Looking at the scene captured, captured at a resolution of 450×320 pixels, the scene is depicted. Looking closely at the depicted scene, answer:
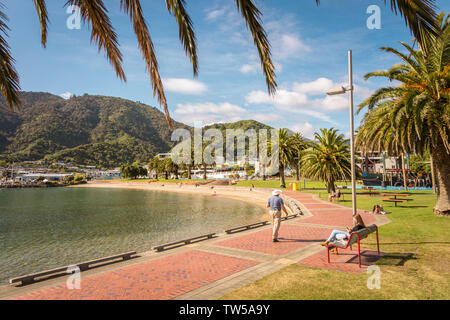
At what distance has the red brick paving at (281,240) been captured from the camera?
29.0 feet

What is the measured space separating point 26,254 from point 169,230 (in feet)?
25.7

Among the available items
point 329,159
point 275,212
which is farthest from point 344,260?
point 329,159

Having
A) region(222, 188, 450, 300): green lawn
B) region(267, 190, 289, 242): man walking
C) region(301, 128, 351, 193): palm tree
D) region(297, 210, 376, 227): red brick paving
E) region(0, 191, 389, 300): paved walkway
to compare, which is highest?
region(301, 128, 351, 193): palm tree

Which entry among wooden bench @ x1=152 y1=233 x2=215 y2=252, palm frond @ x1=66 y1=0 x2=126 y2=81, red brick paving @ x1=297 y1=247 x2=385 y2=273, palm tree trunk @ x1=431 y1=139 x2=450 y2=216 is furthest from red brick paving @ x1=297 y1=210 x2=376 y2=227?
palm frond @ x1=66 y1=0 x2=126 y2=81

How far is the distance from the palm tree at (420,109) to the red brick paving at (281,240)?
556 cm

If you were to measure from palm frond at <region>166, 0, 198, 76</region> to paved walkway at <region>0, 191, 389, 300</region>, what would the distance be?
4286mm

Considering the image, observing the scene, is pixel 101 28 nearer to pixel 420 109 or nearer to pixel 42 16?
pixel 42 16

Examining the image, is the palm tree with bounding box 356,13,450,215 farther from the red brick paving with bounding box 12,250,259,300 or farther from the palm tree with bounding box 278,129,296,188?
the palm tree with bounding box 278,129,296,188

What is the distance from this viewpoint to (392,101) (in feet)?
43.9

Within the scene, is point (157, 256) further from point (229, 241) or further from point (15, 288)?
point (15, 288)

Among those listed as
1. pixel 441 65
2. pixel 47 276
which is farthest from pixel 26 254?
pixel 441 65

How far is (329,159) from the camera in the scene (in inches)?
1032

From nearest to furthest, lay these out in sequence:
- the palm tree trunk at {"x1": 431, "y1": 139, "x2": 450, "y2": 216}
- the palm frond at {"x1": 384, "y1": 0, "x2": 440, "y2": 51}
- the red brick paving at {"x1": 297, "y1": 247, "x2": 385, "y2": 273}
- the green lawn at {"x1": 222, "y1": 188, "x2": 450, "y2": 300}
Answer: the palm frond at {"x1": 384, "y1": 0, "x2": 440, "y2": 51} < the green lawn at {"x1": 222, "y1": 188, "x2": 450, "y2": 300} < the red brick paving at {"x1": 297, "y1": 247, "x2": 385, "y2": 273} < the palm tree trunk at {"x1": 431, "y1": 139, "x2": 450, "y2": 216}

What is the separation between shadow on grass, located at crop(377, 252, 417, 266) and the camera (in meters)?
6.91
